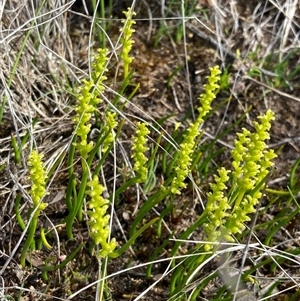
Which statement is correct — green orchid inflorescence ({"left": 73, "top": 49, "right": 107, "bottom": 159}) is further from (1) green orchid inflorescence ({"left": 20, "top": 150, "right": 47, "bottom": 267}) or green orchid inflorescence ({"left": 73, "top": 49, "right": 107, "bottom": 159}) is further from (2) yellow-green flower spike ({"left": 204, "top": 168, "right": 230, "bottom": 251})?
(2) yellow-green flower spike ({"left": 204, "top": 168, "right": 230, "bottom": 251})

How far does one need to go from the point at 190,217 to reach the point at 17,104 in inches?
32.6

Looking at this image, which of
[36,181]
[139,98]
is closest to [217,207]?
[36,181]

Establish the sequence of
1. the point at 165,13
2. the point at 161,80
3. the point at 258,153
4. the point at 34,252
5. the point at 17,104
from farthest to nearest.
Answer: the point at 165,13 < the point at 161,80 < the point at 17,104 < the point at 34,252 < the point at 258,153

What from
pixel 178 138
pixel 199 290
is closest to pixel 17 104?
pixel 178 138

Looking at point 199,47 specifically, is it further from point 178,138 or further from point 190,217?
point 190,217

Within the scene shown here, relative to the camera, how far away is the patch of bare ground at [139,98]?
197 cm

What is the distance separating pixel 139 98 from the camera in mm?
2570

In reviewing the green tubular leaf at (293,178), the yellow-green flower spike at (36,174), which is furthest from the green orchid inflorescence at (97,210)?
the green tubular leaf at (293,178)

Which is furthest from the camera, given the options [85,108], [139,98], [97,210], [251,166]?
[139,98]

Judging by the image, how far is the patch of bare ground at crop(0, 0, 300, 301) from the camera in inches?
77.7

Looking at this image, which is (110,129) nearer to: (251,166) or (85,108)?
(85,108)

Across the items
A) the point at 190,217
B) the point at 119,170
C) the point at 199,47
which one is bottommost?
the point at 190,217

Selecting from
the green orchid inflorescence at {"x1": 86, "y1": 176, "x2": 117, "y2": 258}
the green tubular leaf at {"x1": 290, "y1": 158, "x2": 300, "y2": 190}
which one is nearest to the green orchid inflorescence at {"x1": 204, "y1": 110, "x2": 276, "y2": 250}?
the green orchid inflorescence at {"x1": 86, "y1": 176, "x2": 117, "y2": 258}

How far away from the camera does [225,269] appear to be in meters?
1.79
